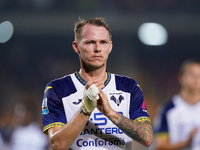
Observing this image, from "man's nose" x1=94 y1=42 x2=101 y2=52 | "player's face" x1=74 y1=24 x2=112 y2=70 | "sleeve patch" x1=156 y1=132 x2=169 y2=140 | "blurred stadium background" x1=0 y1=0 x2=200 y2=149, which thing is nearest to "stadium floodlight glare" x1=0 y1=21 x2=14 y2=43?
"blurred stadium background" x1=0 y1=0 x2=200 y2=149

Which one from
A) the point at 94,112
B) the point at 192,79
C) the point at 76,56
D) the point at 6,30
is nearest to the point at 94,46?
the point at 94,112

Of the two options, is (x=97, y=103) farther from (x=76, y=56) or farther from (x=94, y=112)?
(x=76, y=56)

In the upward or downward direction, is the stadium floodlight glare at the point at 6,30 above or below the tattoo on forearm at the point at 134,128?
above

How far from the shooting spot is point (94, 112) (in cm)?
243

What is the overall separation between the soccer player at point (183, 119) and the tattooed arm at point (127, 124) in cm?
147

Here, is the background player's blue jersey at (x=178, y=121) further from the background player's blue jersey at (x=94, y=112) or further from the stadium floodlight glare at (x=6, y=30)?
the stadium floodlight glare at (x=6, y=30)

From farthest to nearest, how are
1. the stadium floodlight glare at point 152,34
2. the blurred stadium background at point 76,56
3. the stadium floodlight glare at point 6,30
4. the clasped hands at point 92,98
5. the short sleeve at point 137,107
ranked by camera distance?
the stadium floodlight glare at point 152,34, the stadium floodlight glare at point 6,30, the blurred stadium background at point 76,56, the short sleeve at point 137,107, the clasped hands at point 92,98

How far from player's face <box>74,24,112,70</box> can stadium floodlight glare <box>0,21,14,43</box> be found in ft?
24.5

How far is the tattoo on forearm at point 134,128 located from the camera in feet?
7.01

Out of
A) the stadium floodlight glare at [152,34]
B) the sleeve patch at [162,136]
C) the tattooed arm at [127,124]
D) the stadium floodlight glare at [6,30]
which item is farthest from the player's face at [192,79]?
the stadium floodlight glare at [6,30]

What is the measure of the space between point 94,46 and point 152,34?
7.93 metres

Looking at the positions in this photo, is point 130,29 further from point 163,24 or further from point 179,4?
point 179,4

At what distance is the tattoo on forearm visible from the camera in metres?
2.14

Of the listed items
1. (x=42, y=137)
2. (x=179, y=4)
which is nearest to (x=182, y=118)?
(x=42, y=137)
